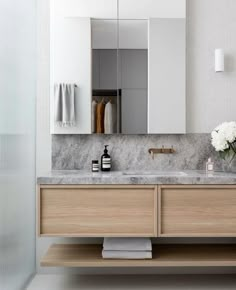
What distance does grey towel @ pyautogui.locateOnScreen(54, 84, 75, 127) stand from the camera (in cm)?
326

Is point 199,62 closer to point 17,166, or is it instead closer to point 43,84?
point 43,84

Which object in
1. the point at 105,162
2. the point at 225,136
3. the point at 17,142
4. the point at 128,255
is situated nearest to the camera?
the point at 17,142

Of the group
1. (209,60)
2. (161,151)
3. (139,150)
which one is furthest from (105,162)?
(209,60)

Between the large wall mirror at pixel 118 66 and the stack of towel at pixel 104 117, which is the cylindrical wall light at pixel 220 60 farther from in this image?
the stack of towel at pixel 104 117

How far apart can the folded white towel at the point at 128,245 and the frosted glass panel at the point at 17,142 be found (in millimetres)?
588

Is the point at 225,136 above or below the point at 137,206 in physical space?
above

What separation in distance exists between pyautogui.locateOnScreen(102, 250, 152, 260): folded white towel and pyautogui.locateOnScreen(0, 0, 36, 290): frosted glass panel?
0.57 meters

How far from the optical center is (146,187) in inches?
108

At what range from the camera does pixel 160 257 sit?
114 inches

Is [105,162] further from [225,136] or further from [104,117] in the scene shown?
[225,136]

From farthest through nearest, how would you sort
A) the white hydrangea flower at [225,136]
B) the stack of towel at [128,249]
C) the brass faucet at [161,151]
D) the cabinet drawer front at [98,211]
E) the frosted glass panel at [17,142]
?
1. the brass faucet at [161,151]
2. the white hydrangea flower at [225,136]
3. the stack of towel at [128,249]
4. the cabinet drawer front at [98,211]
5. the frosted glass panel at [17,142]

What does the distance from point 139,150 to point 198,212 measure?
81 cm

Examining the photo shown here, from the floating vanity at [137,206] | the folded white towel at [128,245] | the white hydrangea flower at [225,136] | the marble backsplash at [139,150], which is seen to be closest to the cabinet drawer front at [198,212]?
the floating vanity at [137,206]

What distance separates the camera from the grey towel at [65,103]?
3.26 m
